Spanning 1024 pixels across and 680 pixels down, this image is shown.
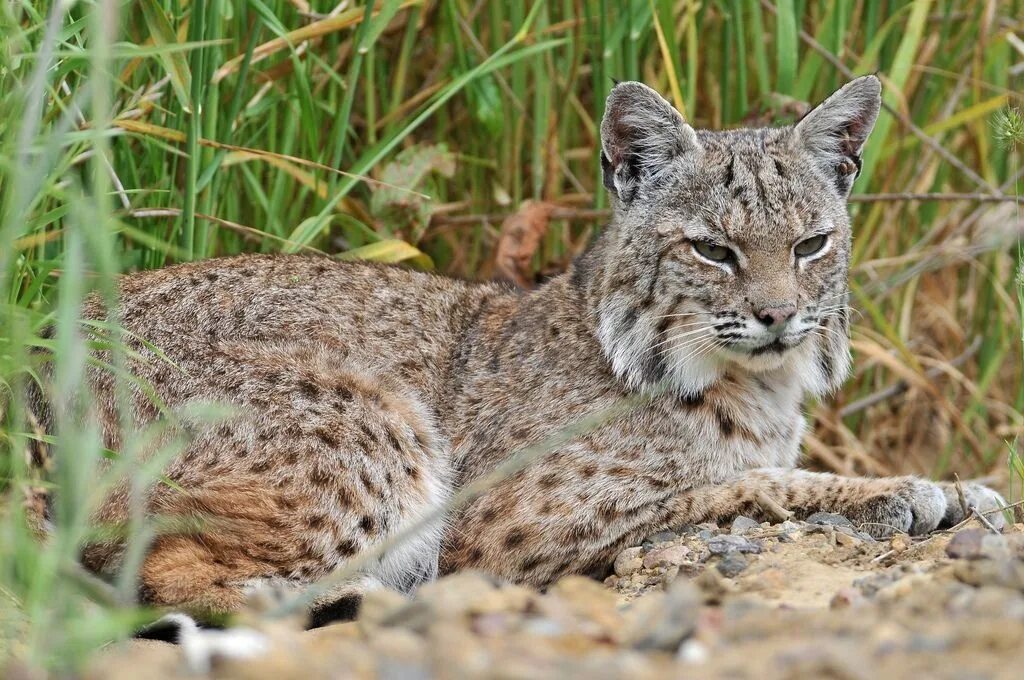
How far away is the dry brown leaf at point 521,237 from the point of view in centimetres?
621

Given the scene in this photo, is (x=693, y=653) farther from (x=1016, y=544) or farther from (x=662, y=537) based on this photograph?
(x=662, y=537)

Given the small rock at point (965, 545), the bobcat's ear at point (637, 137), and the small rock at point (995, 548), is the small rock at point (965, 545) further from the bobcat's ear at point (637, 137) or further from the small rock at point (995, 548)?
the bobcat's ear at point (637, 137)

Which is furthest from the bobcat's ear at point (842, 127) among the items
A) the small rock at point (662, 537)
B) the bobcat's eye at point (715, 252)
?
the small rock at point (662, 537)

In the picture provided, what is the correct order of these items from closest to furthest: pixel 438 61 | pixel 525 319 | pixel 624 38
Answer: pixel 525 319
pixel 624 38
pixel 438 61

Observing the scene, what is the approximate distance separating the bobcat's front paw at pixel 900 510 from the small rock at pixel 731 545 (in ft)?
1.68

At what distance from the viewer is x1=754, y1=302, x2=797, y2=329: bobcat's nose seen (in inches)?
168

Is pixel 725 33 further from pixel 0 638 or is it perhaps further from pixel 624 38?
pixel 0 638

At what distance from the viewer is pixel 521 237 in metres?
6.23

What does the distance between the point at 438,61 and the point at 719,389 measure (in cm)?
280

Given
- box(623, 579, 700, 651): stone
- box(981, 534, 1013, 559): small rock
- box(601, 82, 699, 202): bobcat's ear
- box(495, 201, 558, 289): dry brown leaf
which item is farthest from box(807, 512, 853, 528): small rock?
box(495, 201, 558, 289): dry brown leaf

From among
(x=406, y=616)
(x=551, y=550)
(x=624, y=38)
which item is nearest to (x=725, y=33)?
(x=624, y=38)

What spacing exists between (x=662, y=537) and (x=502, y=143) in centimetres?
283

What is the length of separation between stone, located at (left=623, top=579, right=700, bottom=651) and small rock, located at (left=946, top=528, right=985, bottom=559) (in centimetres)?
110

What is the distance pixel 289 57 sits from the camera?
18.5 ft
